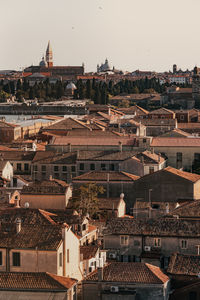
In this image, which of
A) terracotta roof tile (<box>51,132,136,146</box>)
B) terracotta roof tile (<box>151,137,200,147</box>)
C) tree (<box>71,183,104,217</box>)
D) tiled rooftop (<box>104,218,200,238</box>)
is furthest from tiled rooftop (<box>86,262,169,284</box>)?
terracotta roof tile (<box>51,132,136,146</box>)

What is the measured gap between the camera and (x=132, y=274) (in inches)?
902

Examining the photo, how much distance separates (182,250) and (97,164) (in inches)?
662

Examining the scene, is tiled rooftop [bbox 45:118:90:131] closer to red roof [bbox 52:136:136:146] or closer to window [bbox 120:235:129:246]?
red roof [bbox 52:136:136:146]

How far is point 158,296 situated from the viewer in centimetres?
2248

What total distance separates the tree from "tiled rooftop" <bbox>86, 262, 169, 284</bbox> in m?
8.82

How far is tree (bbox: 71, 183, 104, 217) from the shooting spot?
32875mm

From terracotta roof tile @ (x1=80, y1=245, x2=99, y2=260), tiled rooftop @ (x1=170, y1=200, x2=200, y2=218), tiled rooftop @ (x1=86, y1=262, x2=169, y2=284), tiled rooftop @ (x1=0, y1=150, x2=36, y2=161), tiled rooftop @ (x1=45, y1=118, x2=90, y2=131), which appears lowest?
terracotta roof tile @ (x1=80, y1=245, x2=99, y2=260)

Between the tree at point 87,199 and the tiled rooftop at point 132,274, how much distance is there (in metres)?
8.82

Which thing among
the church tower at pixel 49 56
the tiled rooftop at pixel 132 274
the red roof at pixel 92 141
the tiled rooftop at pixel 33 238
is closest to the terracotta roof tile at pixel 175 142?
the red roof at pixel 92 141

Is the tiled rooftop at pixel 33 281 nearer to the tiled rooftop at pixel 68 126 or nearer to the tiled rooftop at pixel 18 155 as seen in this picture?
the tiled rooftop at pixel 18 155

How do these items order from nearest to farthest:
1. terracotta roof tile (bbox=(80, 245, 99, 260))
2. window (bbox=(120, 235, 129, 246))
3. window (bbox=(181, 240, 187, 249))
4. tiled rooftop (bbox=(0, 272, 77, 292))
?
tiled rooftop (bbox=(0, 272, 77, 292)), terracotta roof tile (bbox=(80, 245, 99, 260)), window (bbox=(181, 240, 187, 249)), window (bbox=(120, 235, 129, 246))

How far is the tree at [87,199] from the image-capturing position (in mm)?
32875

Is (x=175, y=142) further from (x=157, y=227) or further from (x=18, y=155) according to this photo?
(x=157, y=227)

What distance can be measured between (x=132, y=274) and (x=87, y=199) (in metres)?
10.7
